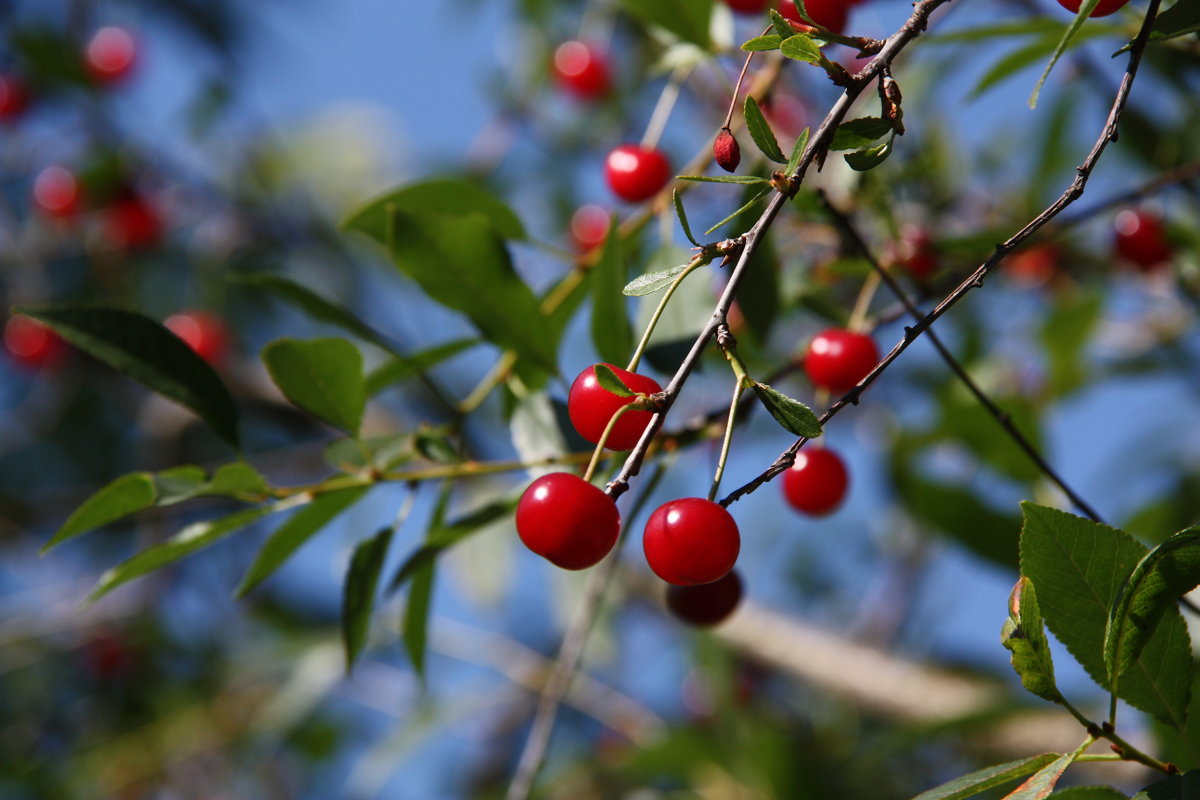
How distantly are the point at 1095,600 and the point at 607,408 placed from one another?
0.31m

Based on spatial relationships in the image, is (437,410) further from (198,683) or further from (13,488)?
(13,488)

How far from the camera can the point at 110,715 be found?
319 centimetres

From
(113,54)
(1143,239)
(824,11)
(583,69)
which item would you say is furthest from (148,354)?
(113,54)

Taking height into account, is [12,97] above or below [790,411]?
above

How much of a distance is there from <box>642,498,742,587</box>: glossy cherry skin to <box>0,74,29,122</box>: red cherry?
3.22 m

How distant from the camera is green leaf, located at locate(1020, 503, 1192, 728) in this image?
1.99 ft

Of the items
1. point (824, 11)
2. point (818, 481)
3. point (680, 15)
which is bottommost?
point (818, 481)

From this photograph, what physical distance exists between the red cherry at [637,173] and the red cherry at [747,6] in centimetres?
16

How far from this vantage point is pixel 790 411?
56 centimetres

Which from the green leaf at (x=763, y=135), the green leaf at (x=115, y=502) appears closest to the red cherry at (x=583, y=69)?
the green leaf at (x=115, y=502)

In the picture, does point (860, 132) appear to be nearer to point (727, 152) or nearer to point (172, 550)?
point (727, 152)

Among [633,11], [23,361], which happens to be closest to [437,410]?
[23,361]

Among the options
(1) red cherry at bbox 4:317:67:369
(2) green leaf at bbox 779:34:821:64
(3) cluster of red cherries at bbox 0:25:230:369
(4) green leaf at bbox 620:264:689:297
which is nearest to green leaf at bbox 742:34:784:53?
(2) green leaf at bbox 779:34:821:64

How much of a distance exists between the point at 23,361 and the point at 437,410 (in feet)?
4.08
